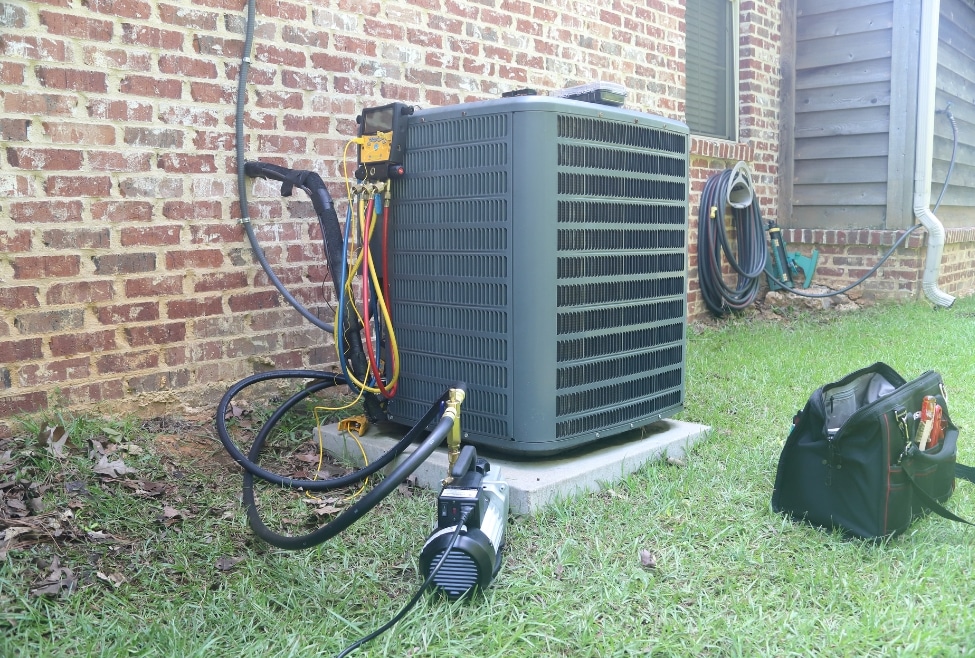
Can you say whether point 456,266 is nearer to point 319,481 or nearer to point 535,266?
point 535,266

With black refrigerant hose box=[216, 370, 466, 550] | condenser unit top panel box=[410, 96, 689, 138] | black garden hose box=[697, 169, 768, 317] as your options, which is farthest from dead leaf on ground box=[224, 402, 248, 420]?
black garden hose box=[697, 169, 768, 317]

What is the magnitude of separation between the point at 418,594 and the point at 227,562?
55 centimetres

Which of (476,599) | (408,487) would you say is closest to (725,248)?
(408,487)

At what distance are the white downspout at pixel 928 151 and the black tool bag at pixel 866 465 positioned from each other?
394cm

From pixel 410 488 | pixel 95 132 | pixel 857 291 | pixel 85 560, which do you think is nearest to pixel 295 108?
pixel 95 132

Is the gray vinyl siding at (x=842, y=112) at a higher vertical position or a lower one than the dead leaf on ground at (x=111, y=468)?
higher

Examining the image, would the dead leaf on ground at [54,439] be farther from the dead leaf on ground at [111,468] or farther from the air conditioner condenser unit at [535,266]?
the air conditioner condenser unit at [535,266]

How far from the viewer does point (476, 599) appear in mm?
1764

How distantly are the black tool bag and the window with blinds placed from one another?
3.57m

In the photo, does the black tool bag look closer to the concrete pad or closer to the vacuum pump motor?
the concrete pad

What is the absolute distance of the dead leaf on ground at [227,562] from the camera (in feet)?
6.34

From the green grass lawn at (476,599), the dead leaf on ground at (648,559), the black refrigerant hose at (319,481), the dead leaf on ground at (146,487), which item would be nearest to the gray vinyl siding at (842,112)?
the green grass lawn at (476,599)

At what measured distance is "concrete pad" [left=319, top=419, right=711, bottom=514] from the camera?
223 cm

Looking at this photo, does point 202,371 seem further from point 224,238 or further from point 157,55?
point 157,55
